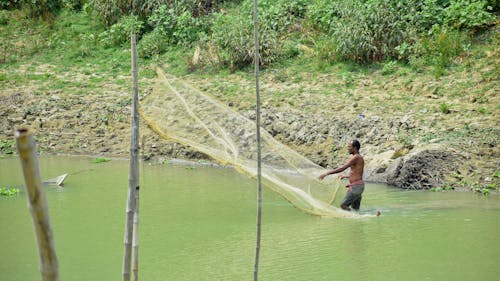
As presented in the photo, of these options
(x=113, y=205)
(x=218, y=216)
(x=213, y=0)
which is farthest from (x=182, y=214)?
(x=213, y=0)

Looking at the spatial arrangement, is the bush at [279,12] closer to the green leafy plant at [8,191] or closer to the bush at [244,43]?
the bush at [244,43]

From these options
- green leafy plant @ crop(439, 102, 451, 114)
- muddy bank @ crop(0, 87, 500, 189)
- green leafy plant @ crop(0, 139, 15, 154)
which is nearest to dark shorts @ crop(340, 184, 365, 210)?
muddy bank @ crop(0, 87, 500, 189)

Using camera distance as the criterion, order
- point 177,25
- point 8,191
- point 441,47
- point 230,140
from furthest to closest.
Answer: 1. point 177,25
2. point 441,47
3. point 8,191
4. point 230,140

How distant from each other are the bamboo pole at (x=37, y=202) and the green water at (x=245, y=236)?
2.79 metres

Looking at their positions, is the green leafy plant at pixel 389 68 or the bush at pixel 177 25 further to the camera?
the bush at pixel 177 25

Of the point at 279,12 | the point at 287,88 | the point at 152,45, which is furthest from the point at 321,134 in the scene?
the point at 152,45

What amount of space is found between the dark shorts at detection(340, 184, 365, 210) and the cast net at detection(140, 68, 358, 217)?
0.18 metres

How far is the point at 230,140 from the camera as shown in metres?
7.41

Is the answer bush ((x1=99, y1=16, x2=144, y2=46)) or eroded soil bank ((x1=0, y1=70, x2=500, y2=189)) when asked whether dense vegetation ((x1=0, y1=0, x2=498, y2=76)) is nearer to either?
bush ((x1=99, y1=16, x2=144, y2=46))

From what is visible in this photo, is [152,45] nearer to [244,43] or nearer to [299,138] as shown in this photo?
[244,43]

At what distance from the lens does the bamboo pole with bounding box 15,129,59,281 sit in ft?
7.45

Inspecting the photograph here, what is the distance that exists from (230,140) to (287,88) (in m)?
5.87

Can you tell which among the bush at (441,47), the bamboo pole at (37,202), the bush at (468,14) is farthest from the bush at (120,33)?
the bamboo pole at (37,202)

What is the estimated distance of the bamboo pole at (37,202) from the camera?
7.45ft
